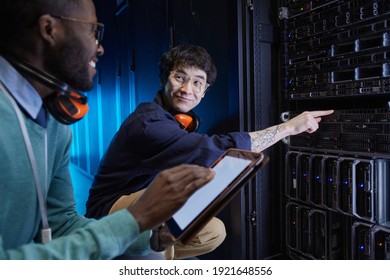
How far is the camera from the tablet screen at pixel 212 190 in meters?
0.73

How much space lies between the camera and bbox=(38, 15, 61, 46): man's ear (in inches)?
30.9

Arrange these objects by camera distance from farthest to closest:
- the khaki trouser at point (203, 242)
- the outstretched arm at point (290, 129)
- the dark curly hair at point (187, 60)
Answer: the khaki trouser at point (203, 242) → the dark curly hair at point (187, 60) → the outstretched arm at point (290, 129)

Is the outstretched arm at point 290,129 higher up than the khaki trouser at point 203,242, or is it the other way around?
the outstretched arm at point 290,129

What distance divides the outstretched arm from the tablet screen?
750 mm

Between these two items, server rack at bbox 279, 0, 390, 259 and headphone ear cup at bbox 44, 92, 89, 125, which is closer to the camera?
headphone ear cup at bbox 44, 92, 89, 125

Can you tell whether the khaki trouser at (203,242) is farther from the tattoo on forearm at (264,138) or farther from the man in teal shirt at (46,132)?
the man in teal shirt at (46,132)

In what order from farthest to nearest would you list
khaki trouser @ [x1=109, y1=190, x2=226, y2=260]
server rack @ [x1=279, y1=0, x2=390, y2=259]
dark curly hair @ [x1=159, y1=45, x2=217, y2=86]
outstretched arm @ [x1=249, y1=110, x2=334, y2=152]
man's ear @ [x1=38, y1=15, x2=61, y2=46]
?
khaki trouser @ [x1=109, y1=190, x2=226, y2=260], dark curly hair @ [x1=159, y1=45, x2=217, y2=86], outstretched arm @ [x1=249, y1=110, x2=334, y2=152], server rack @ [x1=279, y1=0, x2=390, y2=259], man's ear @ [x1=38, y1=15, x2=61, y2=46]

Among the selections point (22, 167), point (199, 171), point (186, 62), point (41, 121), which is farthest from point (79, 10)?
point (186, 62)

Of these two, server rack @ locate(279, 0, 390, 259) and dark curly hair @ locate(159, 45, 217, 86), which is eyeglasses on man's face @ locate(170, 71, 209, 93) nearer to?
dark curly hair @ locate(159, 45, 217, 86)

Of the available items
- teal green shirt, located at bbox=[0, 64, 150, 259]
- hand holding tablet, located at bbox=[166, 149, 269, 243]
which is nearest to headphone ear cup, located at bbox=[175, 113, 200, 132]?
teal green shirt, located at bbox=[0, 64, 150, 259]

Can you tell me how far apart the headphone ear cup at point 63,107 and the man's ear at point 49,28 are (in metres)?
0.13

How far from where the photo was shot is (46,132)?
2.88 ft

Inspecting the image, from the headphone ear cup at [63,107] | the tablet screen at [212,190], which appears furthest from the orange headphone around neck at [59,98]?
the tablet screen at [212,190]

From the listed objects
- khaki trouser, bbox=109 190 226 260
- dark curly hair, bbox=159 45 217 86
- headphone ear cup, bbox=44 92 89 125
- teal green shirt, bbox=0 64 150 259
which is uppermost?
dark curly hair, bbox=159 45 217 86
